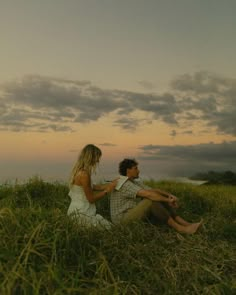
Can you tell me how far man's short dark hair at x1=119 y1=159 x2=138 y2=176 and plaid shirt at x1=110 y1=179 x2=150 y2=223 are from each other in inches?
5.7

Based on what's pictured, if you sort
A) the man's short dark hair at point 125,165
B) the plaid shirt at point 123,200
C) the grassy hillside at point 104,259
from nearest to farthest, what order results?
Answer: the grassy hillside at point 104,259, the plaid shirt at point 123,200, the man's short dark hair at point 125,165

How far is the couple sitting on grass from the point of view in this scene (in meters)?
6.46

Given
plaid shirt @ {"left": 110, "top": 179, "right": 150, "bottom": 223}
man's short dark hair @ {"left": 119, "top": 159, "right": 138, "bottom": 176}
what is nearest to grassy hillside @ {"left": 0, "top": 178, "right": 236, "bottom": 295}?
plaid shirt @ {"left": 110, "top": 179, "right": 150, "bottom": 223}

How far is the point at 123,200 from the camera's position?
22.4ft

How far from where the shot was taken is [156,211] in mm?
6855

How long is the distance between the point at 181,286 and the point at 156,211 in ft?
7.08

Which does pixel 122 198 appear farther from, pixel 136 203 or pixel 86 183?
pixel 86 183

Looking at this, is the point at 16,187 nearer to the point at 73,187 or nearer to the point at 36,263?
the point at 73,187

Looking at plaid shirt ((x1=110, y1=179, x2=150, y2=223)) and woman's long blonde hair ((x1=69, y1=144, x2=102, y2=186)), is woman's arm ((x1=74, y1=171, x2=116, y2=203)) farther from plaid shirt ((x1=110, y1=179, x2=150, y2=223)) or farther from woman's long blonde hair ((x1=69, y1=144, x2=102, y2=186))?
plaid shirt ((x1=110, y1=179, x2=150, y2=223))

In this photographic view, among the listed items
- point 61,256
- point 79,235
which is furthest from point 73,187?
point 61,256

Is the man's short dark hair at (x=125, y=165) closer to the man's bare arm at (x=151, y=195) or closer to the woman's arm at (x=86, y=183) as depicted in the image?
the man's bare arm at (x=151, y=195)

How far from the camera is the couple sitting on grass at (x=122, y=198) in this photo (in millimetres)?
6457

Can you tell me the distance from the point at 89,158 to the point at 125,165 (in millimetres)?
642

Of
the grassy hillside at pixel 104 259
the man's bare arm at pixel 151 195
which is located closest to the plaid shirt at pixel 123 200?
the man's bare arm at pixel 151 195
